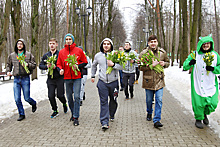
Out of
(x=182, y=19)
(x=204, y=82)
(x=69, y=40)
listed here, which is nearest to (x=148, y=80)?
(x=204, y=82)

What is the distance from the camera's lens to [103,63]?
18.6 feet

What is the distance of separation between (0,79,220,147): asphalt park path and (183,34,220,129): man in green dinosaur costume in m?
0.45

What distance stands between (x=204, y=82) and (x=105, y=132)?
2.48 m

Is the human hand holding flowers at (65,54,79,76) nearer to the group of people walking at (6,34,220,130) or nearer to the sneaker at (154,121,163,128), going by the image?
the group of people walking at (6,34,220,130)

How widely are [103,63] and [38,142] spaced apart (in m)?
2.24

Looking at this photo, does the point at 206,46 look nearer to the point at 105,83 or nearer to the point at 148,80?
the point at 148,80

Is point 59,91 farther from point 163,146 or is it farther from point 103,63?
point 163,146

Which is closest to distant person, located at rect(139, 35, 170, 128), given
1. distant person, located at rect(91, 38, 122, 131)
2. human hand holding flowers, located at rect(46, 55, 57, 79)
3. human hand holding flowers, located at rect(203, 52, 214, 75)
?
distant person, located at rect(91, 38, 122, 131)

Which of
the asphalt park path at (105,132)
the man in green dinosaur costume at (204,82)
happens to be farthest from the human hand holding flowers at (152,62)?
the asphalt park path at (105,132)

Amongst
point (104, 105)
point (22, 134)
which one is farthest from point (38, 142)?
point (104, 105)

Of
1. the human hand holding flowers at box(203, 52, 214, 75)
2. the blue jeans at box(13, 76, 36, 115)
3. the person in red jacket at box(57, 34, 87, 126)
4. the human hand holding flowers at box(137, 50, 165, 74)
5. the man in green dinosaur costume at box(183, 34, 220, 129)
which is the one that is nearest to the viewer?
the human hand holding flowers at box(203, 52, 214, 75)

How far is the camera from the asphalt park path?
461cm

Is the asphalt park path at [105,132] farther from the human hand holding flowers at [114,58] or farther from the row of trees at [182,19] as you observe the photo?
the row of trees at [182,19]

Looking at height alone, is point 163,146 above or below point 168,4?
below
